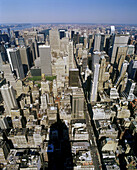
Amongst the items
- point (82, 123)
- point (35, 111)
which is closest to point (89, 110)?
point (82, 123)

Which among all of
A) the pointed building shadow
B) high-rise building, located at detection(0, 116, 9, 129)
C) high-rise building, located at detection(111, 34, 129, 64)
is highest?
high-rise building, located at detection(111, 34, 129, 64)

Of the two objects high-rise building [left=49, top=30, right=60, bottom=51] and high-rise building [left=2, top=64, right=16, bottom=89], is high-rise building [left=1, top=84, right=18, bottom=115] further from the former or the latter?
high-rise building [left=49, top=30, right=60, bottom=51]

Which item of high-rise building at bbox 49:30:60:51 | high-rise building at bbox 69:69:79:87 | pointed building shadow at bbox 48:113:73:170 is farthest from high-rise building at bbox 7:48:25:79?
pointed building shadow at bbox 48:113:73:170

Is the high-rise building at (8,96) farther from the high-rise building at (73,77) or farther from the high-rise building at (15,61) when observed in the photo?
the high-rise building at (15,61)

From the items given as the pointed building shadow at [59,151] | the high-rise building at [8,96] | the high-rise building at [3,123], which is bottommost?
the pointed building shadow at [59,151]

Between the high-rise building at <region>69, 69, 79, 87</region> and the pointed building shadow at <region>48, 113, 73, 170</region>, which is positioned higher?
the high-rise building at <region>69, 69, 79, 87</region>

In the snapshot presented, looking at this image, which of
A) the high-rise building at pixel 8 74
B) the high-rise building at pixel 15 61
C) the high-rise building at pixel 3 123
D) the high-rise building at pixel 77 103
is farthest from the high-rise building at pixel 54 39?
the high-rise building at pixel 3 123

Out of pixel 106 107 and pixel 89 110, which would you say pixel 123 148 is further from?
pixel 89 110

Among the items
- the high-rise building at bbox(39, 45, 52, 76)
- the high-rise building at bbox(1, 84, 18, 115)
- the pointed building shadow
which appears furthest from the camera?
the high-rise building at bbox(39, 45, 52, 76)
